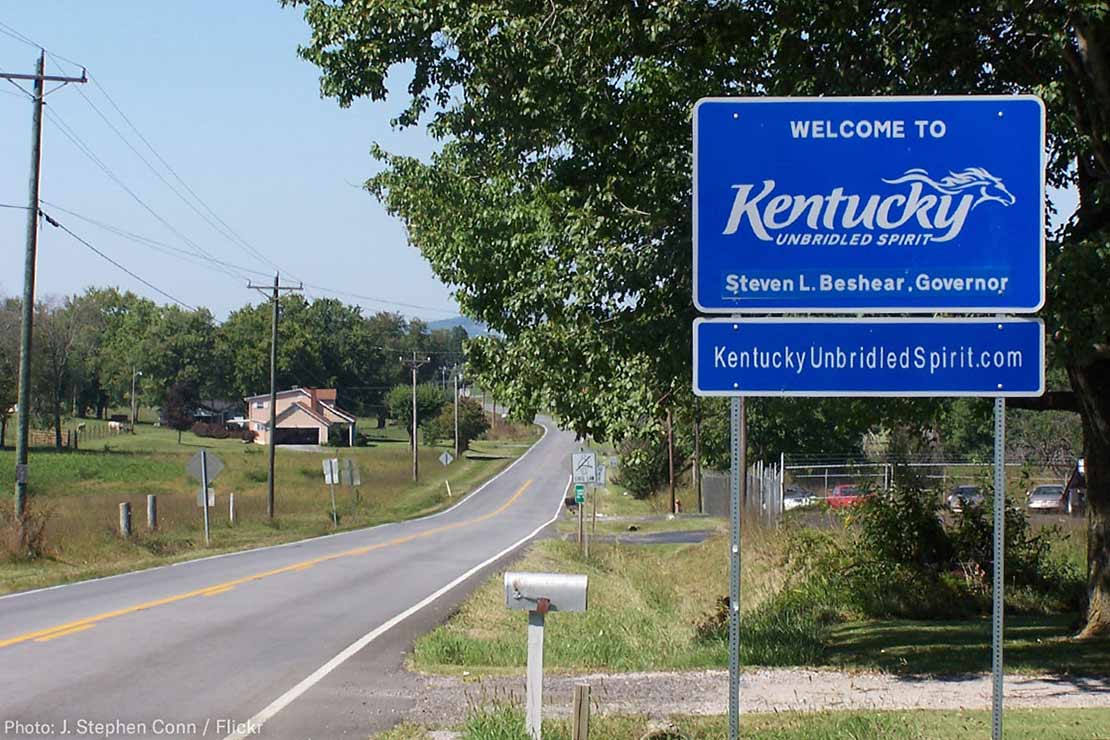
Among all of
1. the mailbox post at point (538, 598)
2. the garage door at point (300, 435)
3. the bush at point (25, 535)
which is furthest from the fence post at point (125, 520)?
the garage door at point (300, 435)

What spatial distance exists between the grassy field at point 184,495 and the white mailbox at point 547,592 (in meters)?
16.3

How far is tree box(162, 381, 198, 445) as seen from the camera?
416 feet

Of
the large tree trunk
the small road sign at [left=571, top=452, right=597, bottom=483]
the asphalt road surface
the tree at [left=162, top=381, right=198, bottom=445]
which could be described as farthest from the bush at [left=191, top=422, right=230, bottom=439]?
the large tree trunk

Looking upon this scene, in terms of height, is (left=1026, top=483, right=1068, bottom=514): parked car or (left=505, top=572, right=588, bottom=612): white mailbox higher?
(left=505, top=572, right=588, bottom=612): white mailbox

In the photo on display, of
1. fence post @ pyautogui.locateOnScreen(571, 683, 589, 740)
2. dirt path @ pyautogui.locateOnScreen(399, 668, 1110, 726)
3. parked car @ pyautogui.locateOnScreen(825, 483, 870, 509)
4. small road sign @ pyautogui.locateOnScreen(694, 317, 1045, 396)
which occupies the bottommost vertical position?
dirt path @ pyautogui.locateOnScreen(399, 668, 1110, 726)

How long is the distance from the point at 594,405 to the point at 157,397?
126227 mm

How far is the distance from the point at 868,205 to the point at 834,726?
12.5 feet

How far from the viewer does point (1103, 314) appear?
963cm

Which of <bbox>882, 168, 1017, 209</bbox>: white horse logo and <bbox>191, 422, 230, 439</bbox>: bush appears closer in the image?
<bbox>882, 168, 1017, 209</bbox>: white horse logo

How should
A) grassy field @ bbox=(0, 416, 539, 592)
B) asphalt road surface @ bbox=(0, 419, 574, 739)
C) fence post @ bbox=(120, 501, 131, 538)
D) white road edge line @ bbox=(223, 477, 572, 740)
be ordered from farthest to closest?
fence post @ bbox=(120, 501, 131, 538)
grassy field @ bbox=(0, 416, 539, 592)
asphalt road surface @ bbox=(0, 419, 574, 739)
white road edge line @ bbox=(223, 477, 572, 740)

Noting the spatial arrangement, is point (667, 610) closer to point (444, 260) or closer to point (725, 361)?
point (444, 260)

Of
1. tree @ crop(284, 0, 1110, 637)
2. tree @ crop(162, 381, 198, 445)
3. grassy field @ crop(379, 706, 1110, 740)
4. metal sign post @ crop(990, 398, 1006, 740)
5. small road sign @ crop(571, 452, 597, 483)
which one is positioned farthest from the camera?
tree @ crop(162, 381, 198, 445)

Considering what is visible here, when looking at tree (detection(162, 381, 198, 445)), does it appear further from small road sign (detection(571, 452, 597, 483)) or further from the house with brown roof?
small road sign (detection(571, 452, 597, 483))

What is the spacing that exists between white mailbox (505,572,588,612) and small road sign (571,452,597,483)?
26.8 metres
